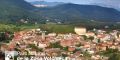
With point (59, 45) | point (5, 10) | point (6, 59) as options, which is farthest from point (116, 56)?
point (5, 10)

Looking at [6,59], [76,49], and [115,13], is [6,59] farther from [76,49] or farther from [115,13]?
[115,13]

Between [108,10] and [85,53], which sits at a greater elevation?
[85,53]

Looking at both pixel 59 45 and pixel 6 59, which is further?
pixel 59 45

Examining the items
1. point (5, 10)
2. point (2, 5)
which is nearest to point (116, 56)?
point (5, 10)

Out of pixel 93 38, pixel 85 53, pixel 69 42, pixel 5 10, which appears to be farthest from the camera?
pixel 5 10

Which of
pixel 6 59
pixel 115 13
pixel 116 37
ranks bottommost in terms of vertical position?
pixel 115 13

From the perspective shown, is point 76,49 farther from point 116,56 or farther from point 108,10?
point 108,10

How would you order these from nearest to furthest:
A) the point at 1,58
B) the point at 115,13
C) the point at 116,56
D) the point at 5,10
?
the point at 1,58 → the point at 116,56 → the point at 5,10 → the point at 115,13

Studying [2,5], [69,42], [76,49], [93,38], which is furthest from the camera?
[2,5]

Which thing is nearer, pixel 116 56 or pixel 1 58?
pixel 1 58

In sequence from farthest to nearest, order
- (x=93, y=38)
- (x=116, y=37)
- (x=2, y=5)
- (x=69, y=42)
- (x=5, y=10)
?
(x=2, y=5)
(x=5, y=10)
(x=116, y=37)
(x=93, y=38)
(x=69, y=42)
